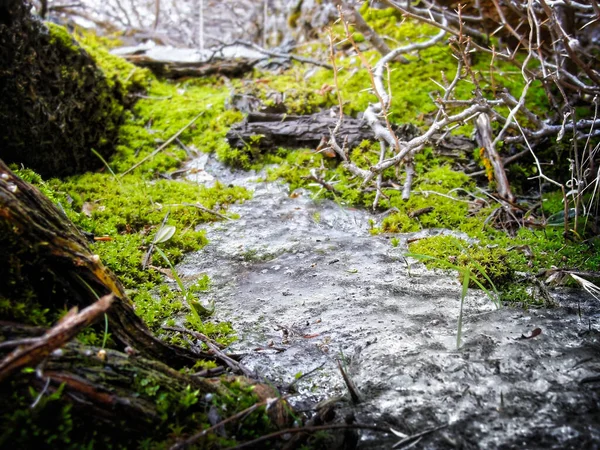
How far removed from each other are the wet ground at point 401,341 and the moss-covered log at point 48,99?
2.04 metres

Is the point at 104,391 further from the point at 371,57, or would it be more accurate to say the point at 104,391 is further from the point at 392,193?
the point at 371,57

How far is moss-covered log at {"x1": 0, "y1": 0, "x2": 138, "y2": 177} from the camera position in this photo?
3.62 m

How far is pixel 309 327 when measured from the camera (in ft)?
7.39

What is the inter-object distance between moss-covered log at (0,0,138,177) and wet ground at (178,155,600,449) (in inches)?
80.2

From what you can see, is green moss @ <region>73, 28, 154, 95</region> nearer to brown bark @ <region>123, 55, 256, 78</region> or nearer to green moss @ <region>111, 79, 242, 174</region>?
green moss @ <region>111, 79, 242, 174</region>

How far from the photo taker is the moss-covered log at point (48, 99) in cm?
362

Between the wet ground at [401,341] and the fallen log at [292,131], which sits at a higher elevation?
the fallen log at [292,131]

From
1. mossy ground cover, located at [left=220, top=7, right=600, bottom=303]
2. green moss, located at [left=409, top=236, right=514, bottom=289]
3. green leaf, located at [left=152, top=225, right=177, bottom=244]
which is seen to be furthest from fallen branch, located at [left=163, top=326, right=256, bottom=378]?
mossy ground cover, located at [left=220, top=7, right=600, bottom=303]

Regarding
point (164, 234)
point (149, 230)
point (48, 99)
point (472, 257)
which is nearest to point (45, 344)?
point (164, 234)

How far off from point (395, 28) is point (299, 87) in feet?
6.50

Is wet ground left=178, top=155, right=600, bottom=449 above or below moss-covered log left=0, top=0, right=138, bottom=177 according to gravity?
below

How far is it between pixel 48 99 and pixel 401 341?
4.09m

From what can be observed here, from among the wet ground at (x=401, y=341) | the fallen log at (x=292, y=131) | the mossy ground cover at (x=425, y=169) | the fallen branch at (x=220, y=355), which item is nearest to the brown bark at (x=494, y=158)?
the mossy ground cover at (x=425, y=169)

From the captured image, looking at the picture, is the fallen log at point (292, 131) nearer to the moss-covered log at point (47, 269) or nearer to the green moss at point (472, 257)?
the green moss at point (472, 257)
